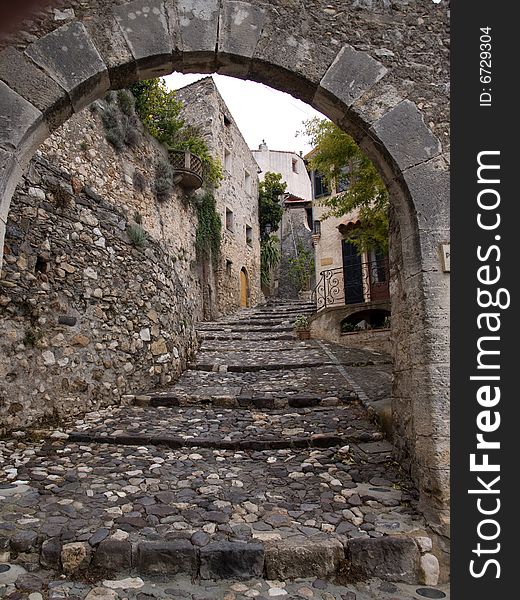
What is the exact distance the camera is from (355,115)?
2.90m

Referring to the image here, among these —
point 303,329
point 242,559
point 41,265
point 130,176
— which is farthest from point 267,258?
point 242,559

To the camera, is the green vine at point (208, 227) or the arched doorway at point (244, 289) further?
the arched doorway at point (244, 289)

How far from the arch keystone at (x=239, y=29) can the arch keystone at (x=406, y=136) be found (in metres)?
0.95

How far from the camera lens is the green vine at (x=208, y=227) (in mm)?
14734

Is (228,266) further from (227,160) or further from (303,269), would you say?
(303,269)

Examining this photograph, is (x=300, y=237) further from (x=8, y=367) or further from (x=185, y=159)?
(x=8, y=367)

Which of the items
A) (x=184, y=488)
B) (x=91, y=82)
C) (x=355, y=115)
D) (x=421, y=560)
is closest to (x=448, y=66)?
(x=355, y=115)

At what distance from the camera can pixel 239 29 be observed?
2852mm

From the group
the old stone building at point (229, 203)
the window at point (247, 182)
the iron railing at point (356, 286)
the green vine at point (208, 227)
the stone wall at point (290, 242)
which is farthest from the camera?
the stone wall at point (290, 242)

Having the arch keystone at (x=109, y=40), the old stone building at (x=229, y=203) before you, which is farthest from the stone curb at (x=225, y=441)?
the old stone building at (x=229, y=203)

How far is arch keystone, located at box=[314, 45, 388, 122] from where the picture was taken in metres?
2.87

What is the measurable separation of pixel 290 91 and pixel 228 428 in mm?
3212

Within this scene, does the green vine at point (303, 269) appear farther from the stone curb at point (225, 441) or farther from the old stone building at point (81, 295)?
the stone curb at point (225, 441)

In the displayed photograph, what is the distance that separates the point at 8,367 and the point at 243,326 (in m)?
8.54
